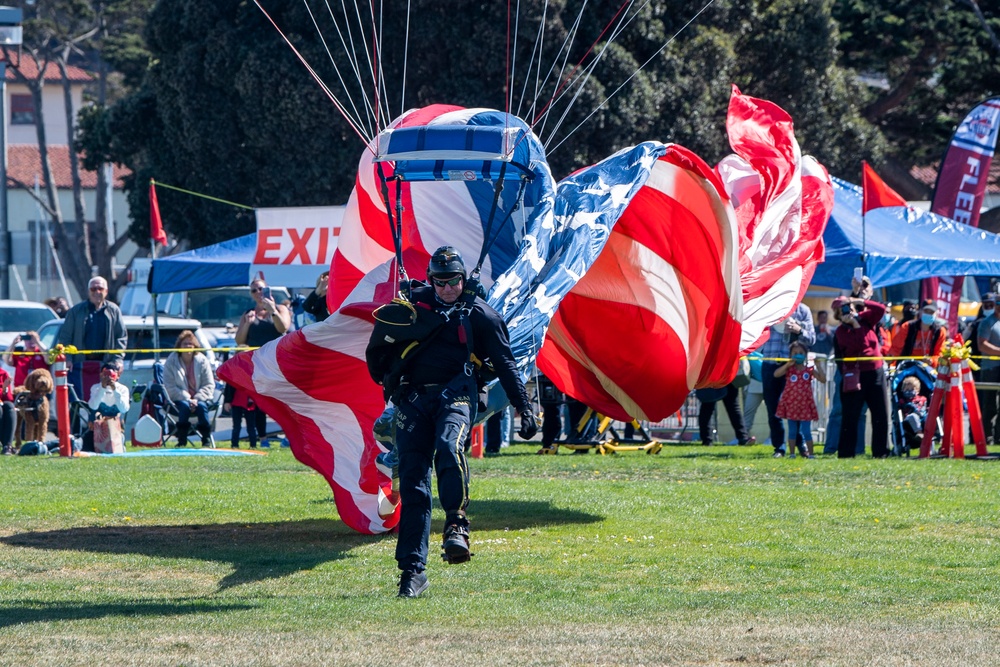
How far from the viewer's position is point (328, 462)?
9320 millimetres

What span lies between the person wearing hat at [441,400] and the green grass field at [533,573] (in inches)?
13.3

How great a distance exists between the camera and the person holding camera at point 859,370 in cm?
1479

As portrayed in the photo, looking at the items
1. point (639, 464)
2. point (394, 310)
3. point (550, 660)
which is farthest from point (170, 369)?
point (550, 660)

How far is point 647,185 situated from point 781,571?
12.9ft

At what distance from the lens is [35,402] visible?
52.0ft

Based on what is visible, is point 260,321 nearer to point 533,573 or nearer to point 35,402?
point 35,402

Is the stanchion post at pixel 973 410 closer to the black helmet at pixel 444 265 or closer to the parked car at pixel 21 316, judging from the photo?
the black helmet at pixel 444 265

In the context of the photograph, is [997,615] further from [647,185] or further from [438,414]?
[647,185]

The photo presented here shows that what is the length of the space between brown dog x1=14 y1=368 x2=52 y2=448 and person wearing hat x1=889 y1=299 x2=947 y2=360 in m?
9.63

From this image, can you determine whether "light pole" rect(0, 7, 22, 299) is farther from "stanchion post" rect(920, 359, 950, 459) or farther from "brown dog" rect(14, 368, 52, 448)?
"stanchion post" rect(920, 359, 950, 459)

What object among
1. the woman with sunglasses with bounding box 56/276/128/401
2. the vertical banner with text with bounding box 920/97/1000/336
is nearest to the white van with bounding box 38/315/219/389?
the woman with sunglasses with bounding box 56/276/128/401

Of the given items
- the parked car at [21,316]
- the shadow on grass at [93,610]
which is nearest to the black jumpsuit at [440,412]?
the shadow on grass at [93,610]

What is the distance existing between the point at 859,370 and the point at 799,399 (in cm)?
69

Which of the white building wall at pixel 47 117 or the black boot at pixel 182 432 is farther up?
the white building wall at pixel 47 117
